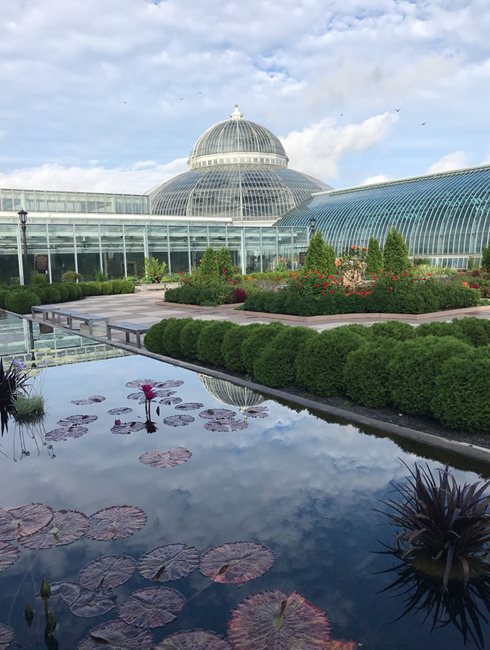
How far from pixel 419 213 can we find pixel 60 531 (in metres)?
40.1

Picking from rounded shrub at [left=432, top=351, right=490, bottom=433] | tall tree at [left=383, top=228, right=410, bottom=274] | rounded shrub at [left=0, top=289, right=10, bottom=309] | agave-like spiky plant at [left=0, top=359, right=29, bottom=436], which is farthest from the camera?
rounded shrub at [left=0, top=289, right=10, bottom=309]

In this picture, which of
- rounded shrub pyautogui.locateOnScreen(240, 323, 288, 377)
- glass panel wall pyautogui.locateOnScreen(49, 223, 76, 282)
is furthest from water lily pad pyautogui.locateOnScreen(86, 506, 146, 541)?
glass panel wall pyautogui.locateOnScreen(49, 223, 76, 282)

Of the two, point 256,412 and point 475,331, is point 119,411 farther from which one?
point 475,331

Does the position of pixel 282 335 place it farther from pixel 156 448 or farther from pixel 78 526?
pixel 78 526

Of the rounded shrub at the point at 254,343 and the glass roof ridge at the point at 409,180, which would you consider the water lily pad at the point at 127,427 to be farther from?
the glass roof ridge at the point at 409,180

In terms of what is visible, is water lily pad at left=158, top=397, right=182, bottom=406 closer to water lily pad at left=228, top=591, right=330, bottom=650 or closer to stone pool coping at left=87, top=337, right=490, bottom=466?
stone pool coping at left=87, top=337, right=490, bottom=466

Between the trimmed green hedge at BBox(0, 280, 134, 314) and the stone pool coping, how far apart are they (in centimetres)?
1362

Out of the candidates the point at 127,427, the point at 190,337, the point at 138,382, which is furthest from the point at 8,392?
the point at 190,337

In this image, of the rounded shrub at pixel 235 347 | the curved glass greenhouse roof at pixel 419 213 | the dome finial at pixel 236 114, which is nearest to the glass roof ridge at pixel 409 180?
the curved glass greenhouse roof at pixel 419 213

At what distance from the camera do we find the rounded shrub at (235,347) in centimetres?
931

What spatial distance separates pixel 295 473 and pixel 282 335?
353cm

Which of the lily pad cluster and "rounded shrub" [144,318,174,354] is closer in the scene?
the lily pad cluster

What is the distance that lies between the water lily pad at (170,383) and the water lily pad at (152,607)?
17.5 feet

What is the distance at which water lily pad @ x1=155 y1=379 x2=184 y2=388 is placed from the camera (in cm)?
872
